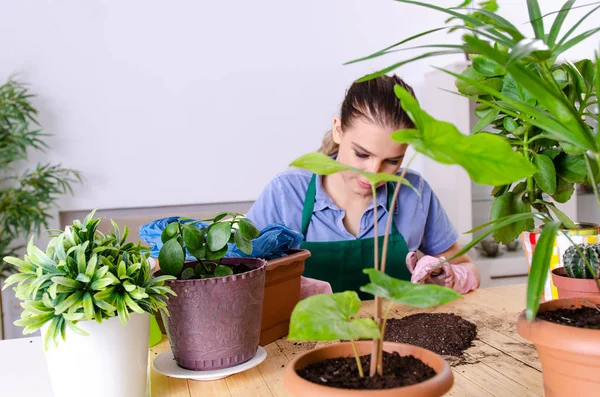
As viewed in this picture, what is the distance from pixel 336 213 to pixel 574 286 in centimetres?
115

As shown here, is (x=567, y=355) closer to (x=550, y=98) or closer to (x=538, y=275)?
(x=538, y=275)

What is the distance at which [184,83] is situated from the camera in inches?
118

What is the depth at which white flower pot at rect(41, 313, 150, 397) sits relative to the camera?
0.82 metres

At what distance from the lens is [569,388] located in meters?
0.69

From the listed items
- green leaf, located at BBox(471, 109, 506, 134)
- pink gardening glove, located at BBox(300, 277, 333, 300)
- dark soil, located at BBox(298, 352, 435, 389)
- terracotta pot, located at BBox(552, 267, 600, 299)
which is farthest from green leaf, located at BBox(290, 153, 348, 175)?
pink gardening glove, located at BBox(300, 277, 333, 300)

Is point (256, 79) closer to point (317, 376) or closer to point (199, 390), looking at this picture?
point (199, 390)

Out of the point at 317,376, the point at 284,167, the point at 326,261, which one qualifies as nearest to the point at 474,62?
the point at 317,376

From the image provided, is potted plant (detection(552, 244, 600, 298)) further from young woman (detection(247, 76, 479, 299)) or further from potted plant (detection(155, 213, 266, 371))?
young woman (detection(247, 76, 479, 299))

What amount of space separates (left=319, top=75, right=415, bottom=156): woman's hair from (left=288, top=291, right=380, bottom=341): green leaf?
3.75 feet

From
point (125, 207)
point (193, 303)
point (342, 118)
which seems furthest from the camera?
point (125, 207)

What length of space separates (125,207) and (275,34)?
118 centimetres

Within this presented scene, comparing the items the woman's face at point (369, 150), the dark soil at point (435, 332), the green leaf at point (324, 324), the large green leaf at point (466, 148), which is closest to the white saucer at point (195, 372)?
the dark soil at point (435, 332)

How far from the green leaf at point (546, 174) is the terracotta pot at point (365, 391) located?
0.54 meters

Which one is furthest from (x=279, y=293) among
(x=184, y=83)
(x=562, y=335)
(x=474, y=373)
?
(x=184, y=83)
